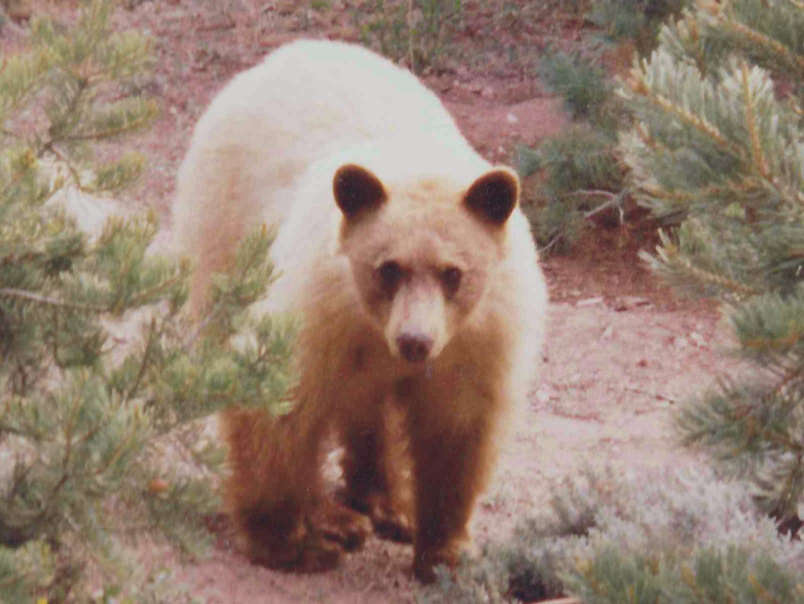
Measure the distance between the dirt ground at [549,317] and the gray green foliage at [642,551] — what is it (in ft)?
0.96

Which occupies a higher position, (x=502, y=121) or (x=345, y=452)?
(x=345, y=452)

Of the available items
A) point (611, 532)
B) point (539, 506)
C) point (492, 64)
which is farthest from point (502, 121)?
point (611, 532)

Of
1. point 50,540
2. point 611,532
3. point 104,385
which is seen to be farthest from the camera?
point 611,532

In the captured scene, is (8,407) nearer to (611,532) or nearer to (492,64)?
(611,532)

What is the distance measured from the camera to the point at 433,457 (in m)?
5.09

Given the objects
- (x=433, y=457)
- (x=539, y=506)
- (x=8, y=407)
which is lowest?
(x=539, y=506)

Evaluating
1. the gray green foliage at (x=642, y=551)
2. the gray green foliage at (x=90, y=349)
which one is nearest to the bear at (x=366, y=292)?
the gray green foliage at (x=642, y=551)

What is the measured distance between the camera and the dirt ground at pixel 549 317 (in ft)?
16.8

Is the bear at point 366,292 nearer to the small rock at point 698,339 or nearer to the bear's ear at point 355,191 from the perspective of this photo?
the bear's ear at point 355,191

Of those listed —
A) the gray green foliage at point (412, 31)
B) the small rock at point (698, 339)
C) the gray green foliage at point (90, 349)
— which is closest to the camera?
the gray green foliage at point (90, 349)

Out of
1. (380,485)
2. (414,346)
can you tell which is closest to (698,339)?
(380,485)

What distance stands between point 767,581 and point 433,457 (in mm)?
2665

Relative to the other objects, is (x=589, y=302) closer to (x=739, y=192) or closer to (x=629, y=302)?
(x=629, y=302)

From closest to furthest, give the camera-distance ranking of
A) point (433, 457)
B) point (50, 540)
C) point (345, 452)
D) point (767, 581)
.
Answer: point (767, 581) < point (50, 540) < point (433, 457) < point (345, 452)
